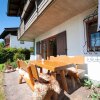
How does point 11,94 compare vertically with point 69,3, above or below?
below

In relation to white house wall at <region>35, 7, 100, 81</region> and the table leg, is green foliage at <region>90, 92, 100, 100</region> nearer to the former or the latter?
the table leg

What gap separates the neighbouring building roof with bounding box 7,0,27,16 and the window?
435 inches

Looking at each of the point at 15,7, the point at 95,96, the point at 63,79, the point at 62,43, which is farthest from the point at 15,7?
the point at 95,96

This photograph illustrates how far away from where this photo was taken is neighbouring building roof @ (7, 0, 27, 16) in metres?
16.0

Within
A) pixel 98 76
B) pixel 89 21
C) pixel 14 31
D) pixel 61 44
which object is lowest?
pixel 98 76

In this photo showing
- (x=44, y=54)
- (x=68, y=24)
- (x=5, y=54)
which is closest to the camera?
(x=68, y=24)

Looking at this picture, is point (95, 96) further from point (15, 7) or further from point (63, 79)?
point (15, 7)

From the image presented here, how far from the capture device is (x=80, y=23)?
626cm

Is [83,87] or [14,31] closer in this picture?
[83,87]

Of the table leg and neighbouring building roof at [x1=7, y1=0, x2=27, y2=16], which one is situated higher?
neighbouring building roof at [x1=7, y1=0, x2=27, y2=16]

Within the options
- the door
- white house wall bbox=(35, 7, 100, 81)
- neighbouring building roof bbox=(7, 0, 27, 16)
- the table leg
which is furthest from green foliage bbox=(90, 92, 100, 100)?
neighbouring building roof bbox=(7, 0, 27, 16)

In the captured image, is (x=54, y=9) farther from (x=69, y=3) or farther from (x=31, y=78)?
(x=31, y=78)

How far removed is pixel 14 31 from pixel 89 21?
75.6ft

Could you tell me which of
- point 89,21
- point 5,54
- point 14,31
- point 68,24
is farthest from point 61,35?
point 14,31
